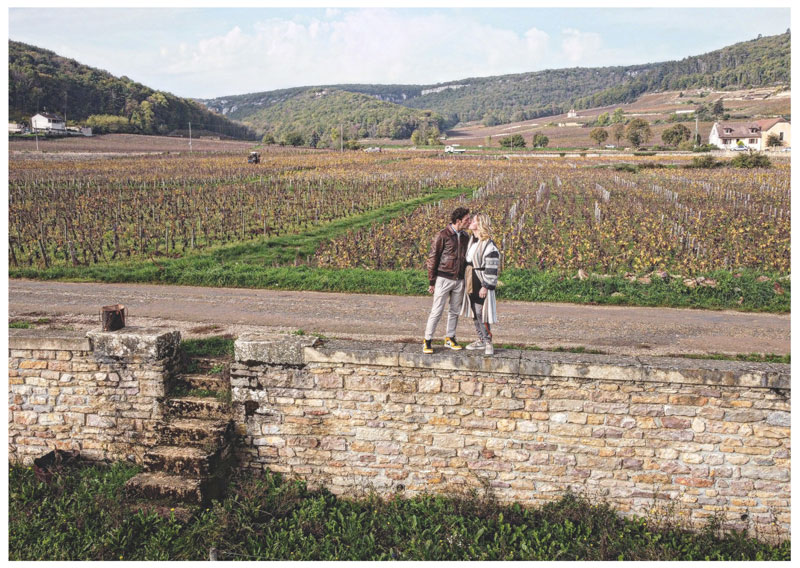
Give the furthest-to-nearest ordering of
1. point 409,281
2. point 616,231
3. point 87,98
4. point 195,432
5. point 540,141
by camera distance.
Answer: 1. point 540,141
2. point 87,98
3. point 616,231
4. point 409,281
5. point 195,432

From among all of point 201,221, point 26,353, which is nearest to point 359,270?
point 26,353

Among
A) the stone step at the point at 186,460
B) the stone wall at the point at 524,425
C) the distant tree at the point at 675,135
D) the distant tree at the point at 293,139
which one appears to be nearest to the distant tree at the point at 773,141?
the distant tree at the point at 675,135

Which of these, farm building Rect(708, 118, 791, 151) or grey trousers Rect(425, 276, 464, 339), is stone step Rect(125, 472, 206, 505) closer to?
grey trousers Rect(425, 276, 464, 339)

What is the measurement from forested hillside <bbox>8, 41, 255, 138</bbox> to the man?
93931 millimetres

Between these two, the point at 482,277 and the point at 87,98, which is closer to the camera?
the point at 482,277

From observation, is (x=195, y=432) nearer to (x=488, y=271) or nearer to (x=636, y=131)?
(x=488, y=271)

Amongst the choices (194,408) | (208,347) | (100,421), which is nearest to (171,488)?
(194,408)

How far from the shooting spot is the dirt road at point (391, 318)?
9.18 m

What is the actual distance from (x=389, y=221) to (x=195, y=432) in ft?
54.1

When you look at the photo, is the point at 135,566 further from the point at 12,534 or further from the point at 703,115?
the point at 703,115

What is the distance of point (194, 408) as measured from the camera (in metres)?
7.86

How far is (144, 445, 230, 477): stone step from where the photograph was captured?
7.21m

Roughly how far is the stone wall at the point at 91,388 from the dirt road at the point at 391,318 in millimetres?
1787

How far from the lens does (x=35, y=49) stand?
107 meters
